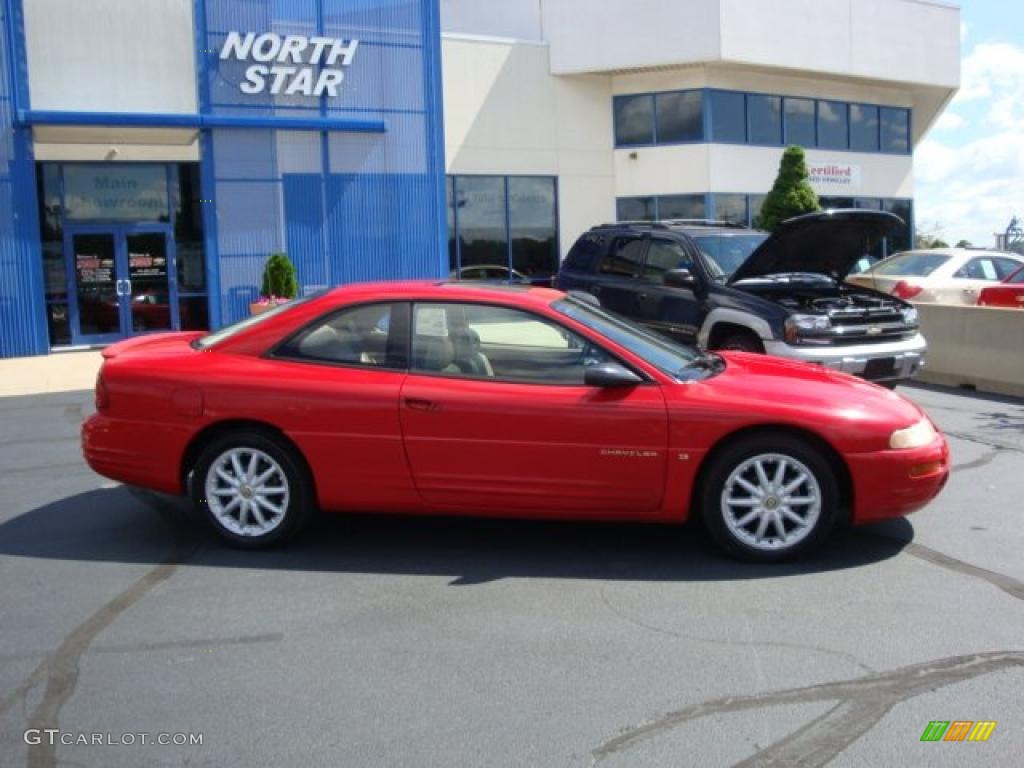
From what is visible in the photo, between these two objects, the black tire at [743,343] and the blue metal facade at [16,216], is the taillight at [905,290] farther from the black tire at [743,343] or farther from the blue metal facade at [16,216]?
the blue metal facade at [16,216]

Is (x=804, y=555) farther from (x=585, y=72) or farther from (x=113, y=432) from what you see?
(x=585, y=72)

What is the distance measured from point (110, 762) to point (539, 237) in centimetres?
2204

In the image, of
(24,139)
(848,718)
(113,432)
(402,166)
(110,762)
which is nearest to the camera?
(110,762)

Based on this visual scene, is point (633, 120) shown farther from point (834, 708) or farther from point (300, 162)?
point (834, 708)

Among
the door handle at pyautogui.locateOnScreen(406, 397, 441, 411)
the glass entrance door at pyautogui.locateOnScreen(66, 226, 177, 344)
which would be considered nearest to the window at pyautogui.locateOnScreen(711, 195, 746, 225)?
→ the glass entrance door at pyautogui.locateOnScreen(66, 226, 177, 344)

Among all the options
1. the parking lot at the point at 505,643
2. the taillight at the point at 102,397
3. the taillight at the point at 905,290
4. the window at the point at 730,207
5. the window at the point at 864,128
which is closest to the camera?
the parking lot at the point at 505,643

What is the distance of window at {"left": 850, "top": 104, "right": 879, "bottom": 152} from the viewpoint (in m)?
28.0

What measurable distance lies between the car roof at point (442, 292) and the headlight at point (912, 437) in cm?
198

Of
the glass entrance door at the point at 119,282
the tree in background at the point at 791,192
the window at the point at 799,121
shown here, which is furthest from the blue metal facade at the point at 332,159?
the window at the point at 799,121

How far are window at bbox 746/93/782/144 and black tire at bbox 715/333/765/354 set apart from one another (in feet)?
56.6

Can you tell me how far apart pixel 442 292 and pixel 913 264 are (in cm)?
1111

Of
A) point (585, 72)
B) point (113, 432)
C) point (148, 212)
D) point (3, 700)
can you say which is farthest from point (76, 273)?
point (3, 700)

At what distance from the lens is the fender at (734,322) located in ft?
30.8

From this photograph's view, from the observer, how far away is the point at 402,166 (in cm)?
1989
